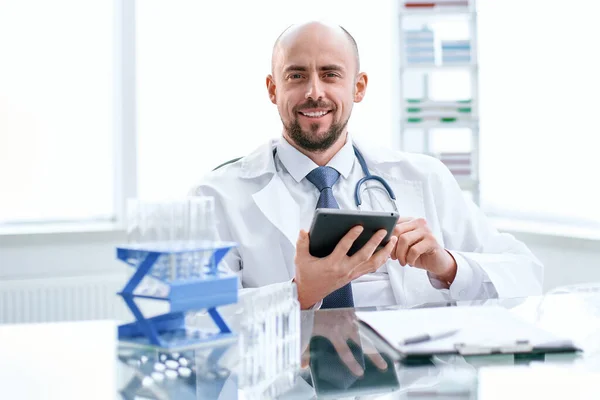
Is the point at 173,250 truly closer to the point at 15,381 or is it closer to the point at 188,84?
the point at 15,381

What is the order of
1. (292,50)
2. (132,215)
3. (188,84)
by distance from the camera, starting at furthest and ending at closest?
1. (188,84)
2. (292,50)
3. (132,215)

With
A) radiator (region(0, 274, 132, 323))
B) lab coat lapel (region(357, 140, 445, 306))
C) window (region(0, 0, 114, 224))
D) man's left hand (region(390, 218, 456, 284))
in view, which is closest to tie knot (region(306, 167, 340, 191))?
lab coat lapel (region(357, 140, 445, 306))

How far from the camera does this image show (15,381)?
1.10m

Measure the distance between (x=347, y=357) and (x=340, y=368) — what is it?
0.20ft

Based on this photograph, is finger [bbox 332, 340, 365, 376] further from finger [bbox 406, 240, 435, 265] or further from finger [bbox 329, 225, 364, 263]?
finger [bbox 406, 240, 435, 265]

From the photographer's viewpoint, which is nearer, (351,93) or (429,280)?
(429,280)

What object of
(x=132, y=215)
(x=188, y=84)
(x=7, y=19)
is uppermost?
(x=7, y=19)

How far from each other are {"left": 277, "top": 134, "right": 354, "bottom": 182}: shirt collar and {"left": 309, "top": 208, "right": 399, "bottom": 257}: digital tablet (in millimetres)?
649

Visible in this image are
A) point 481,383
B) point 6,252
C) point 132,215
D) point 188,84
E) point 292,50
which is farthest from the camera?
point 188,84

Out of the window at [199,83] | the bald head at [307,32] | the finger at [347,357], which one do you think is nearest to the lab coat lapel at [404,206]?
the bald head at [307,32]

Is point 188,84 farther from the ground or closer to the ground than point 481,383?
farther from the ground

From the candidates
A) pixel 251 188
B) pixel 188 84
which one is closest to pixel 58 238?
pixel 188 84

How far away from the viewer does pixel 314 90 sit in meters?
2.21

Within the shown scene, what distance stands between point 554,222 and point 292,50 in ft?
7.53
